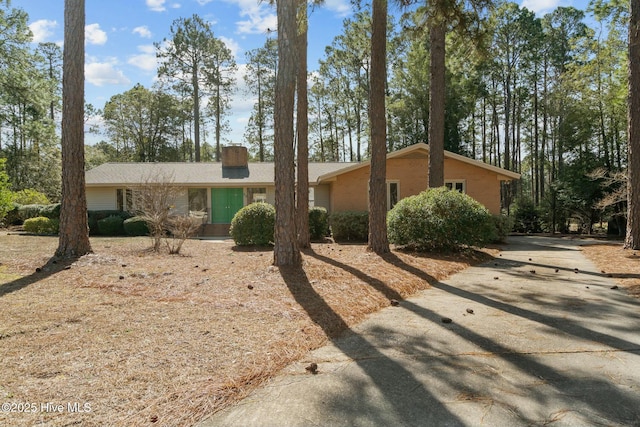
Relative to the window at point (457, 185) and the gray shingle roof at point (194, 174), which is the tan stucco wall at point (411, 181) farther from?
the gray shingle roof at point (194, 174)

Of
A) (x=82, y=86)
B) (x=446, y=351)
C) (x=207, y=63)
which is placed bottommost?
(x=446, y=351)

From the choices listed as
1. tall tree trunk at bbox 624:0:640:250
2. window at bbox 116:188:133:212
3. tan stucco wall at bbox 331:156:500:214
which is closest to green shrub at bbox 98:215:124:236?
window at bbox 116:188:133:212

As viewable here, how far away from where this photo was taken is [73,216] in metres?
7.98

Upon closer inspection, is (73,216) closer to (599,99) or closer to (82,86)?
(82,86)

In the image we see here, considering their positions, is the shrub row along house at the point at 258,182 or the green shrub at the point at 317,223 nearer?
the green shrub at the point at 317,223

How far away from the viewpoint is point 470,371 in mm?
3092

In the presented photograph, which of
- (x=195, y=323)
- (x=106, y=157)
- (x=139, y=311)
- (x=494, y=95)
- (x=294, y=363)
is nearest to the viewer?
(x=294, y=363)

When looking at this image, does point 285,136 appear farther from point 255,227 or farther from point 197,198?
point 197,198

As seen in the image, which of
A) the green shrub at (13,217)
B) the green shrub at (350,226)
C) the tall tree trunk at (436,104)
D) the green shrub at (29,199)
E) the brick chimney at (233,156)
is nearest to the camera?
the tall tree trunk at (436,104)

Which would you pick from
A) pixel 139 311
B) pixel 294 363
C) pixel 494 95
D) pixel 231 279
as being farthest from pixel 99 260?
pixel 494 95

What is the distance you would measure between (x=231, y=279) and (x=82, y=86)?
5.53 m

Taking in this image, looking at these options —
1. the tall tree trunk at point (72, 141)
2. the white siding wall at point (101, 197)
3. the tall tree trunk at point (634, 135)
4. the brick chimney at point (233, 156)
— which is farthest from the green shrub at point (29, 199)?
the tall tree trunk at point (634, 135)

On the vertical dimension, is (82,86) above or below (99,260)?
above

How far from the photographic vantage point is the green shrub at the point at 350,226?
48.5ft
